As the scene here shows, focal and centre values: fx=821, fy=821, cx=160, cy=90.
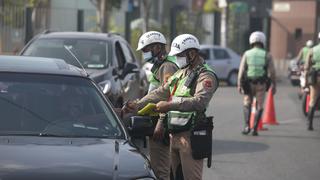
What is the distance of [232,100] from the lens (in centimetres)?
2247

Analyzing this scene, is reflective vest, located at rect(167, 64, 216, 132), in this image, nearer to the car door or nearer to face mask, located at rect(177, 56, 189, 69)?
face mask, located at rect(177, 56, 189, 69)

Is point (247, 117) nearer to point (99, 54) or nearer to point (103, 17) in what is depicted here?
point (99, 54)

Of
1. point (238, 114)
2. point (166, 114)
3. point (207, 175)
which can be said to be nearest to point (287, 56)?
→ point (238, 114)

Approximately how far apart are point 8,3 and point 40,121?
20774 mm

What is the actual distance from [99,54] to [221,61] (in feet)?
57.0

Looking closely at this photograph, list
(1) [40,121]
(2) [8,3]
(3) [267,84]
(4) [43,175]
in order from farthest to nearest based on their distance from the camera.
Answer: (2) [8,3], (3) [267,84], (1) [40,121], (4) [43,175]

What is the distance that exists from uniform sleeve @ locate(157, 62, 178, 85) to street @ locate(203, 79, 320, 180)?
94.7 inches

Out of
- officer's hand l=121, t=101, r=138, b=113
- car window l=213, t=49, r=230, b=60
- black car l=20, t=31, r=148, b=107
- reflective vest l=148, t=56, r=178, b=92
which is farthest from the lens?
car window l=213, t=49, r=230, b=60

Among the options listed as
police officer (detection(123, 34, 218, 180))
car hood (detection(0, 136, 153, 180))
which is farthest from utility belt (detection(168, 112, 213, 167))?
car hood (detection(0, 136, 153, 180))

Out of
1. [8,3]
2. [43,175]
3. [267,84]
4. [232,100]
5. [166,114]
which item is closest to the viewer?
[43,175]

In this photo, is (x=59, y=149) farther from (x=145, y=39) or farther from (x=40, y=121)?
(x=145, y=39)

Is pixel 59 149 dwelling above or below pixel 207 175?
above

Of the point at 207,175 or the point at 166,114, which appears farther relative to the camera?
the point at 207,175

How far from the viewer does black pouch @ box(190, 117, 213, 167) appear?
21.5 feet
